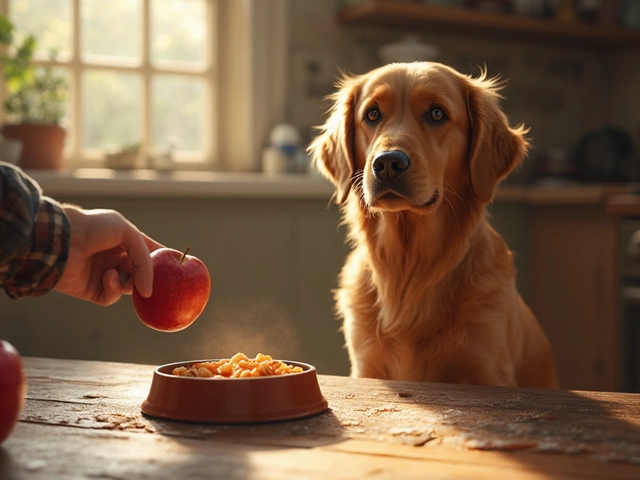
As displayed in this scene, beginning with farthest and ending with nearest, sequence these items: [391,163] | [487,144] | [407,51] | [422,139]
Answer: [407,51], [487,144], [422,139], [391,163]

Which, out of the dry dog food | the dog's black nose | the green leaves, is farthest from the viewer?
the green leaves

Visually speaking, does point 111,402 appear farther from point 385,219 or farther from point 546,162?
point 546,162

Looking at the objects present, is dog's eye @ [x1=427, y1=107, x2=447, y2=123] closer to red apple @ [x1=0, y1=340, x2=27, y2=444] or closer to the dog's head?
the dog's head

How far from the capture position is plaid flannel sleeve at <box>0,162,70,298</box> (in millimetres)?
903

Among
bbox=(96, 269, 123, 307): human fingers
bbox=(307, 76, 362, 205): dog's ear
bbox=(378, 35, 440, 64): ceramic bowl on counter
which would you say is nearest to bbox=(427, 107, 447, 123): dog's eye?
bbox=(307, 76, 362, 205): dog's ear

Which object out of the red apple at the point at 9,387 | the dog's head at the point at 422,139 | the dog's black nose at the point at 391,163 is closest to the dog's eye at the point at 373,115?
the dog's head at the point at 422,139

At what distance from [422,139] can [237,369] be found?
3.46 feet

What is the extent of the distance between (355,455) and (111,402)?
416mm

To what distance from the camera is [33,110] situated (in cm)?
334

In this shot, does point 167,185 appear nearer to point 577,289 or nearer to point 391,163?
point 391,163

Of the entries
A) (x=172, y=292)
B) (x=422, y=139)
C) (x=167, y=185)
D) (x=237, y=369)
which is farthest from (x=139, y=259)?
(x=167, y=185)

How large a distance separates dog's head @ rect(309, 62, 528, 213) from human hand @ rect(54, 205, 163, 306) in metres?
0.84

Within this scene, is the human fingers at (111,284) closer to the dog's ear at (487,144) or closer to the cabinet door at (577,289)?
the dog's ear at (487,144)

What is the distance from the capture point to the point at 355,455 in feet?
2.60
